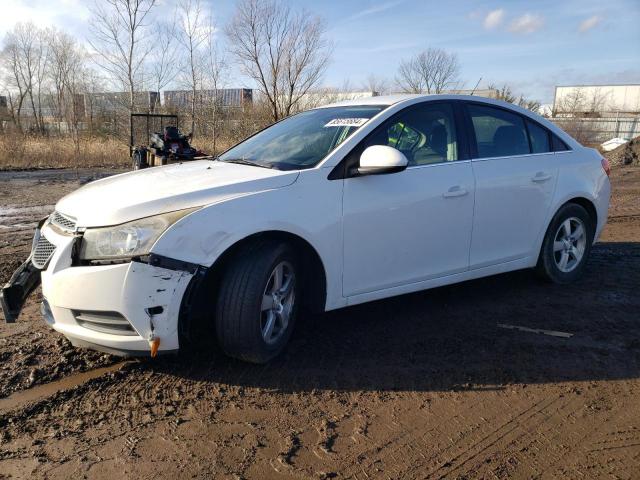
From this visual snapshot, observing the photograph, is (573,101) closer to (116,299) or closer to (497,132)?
(497,132)

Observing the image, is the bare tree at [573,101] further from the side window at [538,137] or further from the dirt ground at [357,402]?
the dirt ground at [357,402]

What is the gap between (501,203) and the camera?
4.38m

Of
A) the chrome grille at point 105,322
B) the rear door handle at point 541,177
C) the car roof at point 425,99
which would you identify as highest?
the car roof at point 425,99

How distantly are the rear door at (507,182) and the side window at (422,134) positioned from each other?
240mm

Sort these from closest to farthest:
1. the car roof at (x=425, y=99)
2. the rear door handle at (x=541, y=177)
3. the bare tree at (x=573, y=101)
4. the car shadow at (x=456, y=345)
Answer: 1. the car shadow at (x=456, y=345)
2. the car roof at (x=425, y=99)
3. the rear door handle at (x=541, y=177)
4. the bare tree at (x=573, y=101)

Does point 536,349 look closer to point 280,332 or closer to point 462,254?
point 462,254

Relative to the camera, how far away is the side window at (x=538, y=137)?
15.9 feet

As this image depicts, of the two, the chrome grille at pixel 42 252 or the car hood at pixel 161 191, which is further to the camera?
the chrome grille at pixel 42 252

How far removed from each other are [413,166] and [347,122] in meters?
0.59

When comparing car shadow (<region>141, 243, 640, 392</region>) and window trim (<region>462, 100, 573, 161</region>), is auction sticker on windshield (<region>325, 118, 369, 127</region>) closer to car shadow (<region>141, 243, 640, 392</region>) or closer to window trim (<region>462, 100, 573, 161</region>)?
window trim (<region>462, 100, 573, 161</region>)

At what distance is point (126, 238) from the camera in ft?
9.57

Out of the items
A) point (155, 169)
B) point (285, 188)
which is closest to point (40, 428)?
point (285, 188)

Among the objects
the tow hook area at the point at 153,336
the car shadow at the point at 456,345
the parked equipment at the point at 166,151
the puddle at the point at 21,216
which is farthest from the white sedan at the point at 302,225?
the parked equipment at the point at 166,151

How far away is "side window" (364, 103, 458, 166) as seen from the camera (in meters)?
3.93
